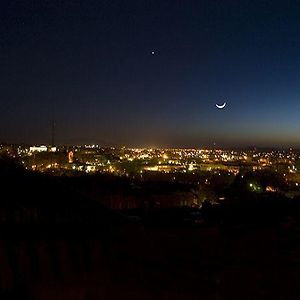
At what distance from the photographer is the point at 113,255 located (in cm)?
468

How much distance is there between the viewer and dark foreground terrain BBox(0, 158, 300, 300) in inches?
164

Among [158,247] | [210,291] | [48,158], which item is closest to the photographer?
[210,291]

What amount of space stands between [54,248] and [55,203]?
485 millimetres

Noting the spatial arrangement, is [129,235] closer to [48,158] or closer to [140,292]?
[140,292]

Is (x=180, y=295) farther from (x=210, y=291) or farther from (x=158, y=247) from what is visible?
(x=158, y=247)

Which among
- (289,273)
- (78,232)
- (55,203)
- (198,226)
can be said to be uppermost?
(55,203)

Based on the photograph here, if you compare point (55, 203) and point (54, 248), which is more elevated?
point (55, 203)

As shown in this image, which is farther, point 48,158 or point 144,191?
point 48,158

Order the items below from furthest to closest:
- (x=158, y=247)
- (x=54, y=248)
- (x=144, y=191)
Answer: (x=144, y=191) < (x=158, y=247) < (x=54, y=248)

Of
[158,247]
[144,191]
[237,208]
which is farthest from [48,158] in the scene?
[158,247]

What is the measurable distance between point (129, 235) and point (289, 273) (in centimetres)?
275

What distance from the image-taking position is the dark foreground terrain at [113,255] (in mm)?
4160

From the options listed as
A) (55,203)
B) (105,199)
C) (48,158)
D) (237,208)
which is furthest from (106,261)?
(48,158)

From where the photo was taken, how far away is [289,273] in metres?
6.11
